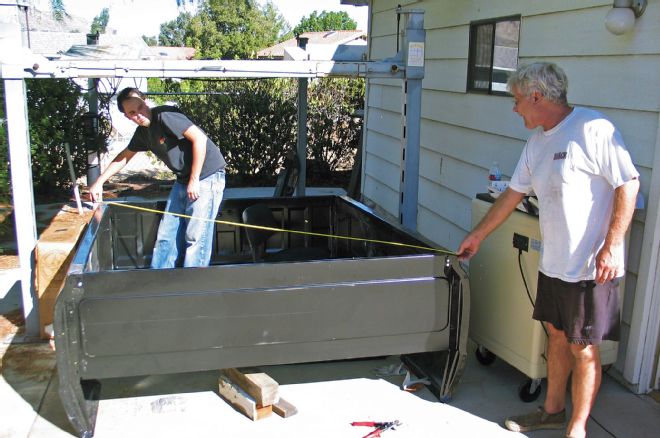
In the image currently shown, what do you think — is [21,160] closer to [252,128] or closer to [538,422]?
[538,422]

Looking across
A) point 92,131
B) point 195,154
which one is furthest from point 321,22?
point 195,154

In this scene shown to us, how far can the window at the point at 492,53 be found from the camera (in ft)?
16.7

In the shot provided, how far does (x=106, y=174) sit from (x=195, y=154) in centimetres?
66

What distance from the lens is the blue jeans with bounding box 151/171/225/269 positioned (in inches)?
169

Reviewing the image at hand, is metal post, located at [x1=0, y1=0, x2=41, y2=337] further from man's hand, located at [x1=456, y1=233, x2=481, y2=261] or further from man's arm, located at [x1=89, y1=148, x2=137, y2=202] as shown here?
man's hand, located at [x1=456, y1=233, x2=481, y2=261]

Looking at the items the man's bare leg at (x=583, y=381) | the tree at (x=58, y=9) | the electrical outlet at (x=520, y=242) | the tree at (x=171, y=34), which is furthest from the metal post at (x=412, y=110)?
the tree at (x=171, y=34)

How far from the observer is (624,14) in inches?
142

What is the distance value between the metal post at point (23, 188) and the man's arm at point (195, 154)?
107cm

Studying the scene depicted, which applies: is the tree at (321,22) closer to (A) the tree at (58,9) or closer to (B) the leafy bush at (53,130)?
(B) the leafy bush at (53,130)

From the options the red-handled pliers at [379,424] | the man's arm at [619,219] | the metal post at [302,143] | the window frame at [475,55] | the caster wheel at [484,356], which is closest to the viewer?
the man's arm at [619,219]

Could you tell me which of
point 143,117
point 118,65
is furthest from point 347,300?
point 118,65

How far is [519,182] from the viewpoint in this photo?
329cm

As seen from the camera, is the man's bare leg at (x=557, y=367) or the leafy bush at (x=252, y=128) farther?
the leafy bush at (x=252, y=128)

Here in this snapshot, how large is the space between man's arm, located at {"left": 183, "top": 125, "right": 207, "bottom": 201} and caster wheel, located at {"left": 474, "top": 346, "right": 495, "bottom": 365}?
6.80ft
